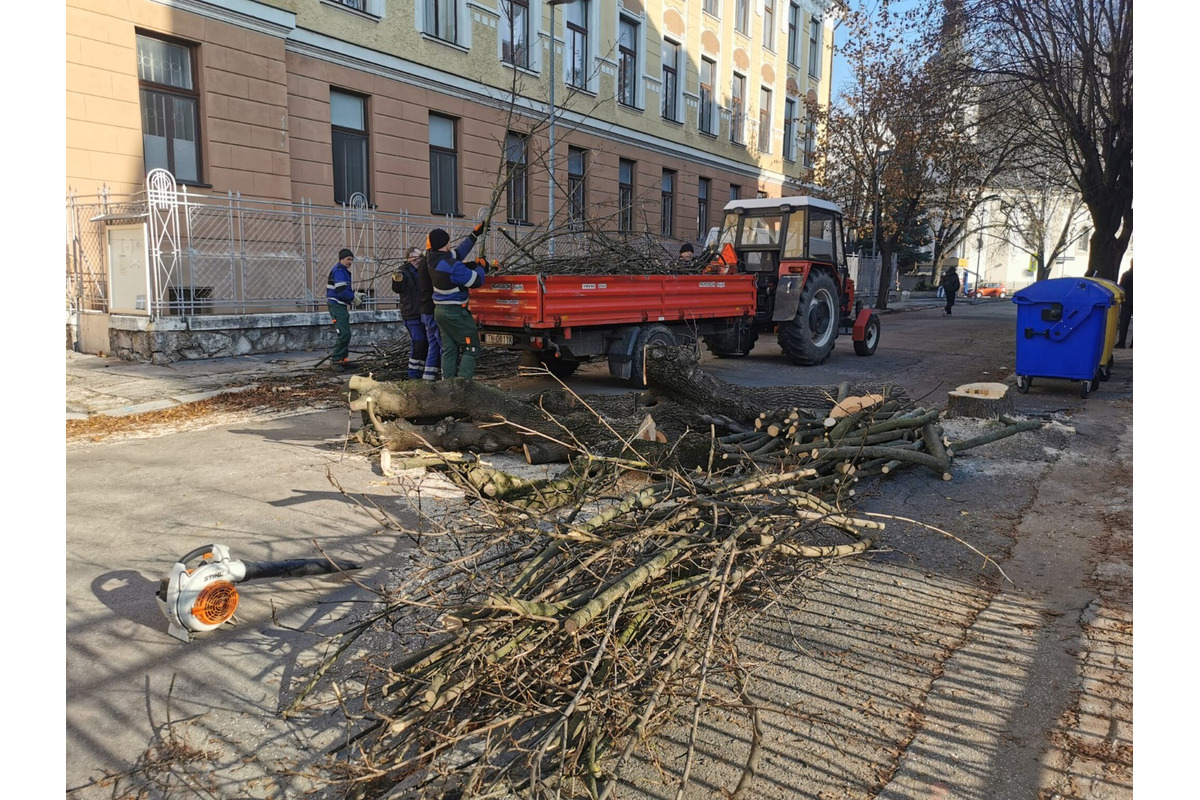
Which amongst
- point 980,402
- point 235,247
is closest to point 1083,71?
point 980,402

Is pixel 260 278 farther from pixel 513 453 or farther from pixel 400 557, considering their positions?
pixel 400 557

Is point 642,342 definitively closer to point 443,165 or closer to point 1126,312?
point 443,165

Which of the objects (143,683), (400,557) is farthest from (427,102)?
(143,683)

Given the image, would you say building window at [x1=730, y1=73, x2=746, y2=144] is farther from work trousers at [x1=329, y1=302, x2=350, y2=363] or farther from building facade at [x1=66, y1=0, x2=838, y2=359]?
work trousers at [x1=329, y1=302, x2=350, y2=363]

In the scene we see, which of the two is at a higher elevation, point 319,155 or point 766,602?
point 319,155

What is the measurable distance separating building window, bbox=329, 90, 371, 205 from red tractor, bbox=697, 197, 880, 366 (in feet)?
24.1

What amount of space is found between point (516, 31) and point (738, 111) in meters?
12.2

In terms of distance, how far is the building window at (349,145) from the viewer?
49.7 feet

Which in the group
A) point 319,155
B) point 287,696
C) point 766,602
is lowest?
point 287,696

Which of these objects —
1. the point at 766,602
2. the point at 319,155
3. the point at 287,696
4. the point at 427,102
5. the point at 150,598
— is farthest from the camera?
the point at 427,102

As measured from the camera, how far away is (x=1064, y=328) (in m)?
Result: 9.39

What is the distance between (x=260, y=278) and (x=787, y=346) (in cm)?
868

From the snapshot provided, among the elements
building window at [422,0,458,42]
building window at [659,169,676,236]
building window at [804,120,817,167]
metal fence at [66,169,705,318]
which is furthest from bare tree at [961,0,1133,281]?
building window at [804,120,817,167]

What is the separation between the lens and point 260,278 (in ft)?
42.6
